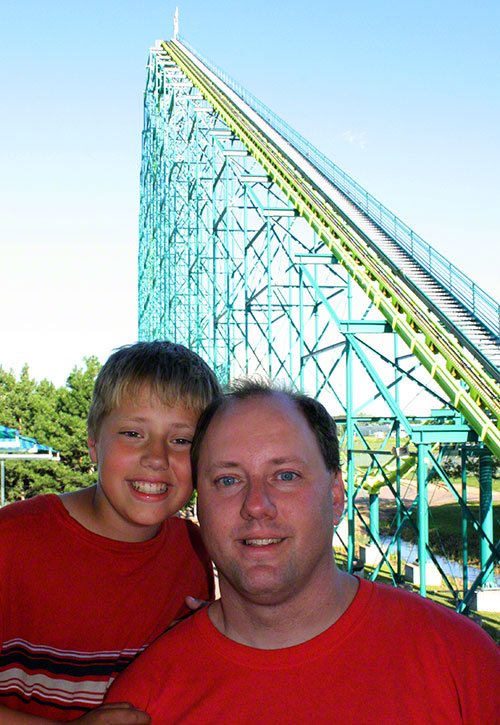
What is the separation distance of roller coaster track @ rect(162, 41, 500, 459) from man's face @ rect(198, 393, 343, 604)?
6.84m

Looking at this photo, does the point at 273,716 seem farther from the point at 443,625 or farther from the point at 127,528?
the point at 127,528

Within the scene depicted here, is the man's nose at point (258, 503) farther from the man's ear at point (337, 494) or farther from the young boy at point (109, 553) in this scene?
the young boy at point (109, 553)

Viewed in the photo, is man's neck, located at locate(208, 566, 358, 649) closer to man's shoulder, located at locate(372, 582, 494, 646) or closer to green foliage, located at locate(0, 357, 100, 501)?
man's shoulder, located at locate(372, 582, 494, 646)

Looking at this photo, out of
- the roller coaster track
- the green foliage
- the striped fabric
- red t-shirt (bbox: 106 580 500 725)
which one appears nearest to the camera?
red t-shirt (bbox: 106 580 500 725)

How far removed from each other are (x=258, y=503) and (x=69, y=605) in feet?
1.94

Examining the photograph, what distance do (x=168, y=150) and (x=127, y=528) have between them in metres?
18.4

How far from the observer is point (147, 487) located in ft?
5.33

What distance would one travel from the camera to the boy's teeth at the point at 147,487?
1.62 metres

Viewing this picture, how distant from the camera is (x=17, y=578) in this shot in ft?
5.01

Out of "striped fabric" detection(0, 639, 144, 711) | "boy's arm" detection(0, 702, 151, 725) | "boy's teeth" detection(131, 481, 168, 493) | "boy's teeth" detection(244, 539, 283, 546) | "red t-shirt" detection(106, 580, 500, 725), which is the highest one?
"boy's teeth" detection(131, 481, 168, 493)

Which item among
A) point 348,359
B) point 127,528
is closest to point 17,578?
point 127,528

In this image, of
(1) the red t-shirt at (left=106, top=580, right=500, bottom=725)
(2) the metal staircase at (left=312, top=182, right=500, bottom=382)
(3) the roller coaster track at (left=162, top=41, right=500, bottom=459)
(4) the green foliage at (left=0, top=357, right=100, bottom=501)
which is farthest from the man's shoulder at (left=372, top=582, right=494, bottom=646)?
(4) the green foliage at (left=0, top=357, right=100, bottom=501)

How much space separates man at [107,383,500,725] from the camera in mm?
1099

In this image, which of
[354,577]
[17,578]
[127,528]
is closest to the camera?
[354,577]
